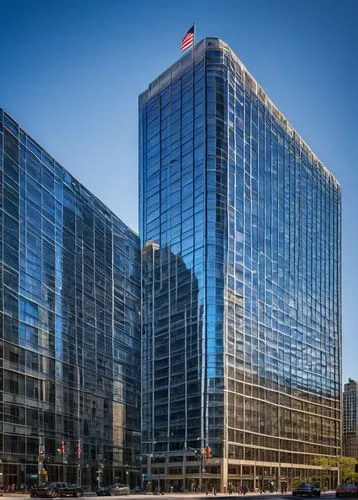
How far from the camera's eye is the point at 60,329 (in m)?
104

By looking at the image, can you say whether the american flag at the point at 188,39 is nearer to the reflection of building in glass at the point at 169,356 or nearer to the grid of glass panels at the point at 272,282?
the grid of glass panels at the point at 272,282

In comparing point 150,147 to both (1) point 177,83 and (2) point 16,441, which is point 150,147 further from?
(2) point 16,441

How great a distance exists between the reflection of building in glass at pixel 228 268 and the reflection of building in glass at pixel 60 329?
13056 millimetres

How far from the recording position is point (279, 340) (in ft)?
532

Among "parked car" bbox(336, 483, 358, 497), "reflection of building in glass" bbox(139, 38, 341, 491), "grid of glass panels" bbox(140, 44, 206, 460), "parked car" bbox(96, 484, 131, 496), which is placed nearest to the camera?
"parked car" bbox(336, 483, 358, 497)

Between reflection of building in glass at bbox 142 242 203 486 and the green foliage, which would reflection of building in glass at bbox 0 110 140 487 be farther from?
the green foliage

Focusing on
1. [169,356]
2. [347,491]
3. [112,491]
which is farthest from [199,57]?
[347,491]

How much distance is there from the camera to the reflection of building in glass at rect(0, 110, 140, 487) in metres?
89.0

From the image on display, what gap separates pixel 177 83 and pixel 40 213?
67240mm

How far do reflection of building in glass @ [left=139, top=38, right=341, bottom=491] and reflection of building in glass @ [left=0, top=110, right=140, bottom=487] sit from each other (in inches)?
514

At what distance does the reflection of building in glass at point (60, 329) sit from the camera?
292ft

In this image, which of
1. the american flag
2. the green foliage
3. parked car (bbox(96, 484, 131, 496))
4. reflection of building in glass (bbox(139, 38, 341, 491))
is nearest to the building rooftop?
reflection of building in glass (bbox(139, 38, 341, 491))

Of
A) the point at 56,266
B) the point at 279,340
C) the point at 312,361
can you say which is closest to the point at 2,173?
the point at 56,266

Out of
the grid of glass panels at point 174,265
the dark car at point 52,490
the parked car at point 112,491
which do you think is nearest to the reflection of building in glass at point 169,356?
the grid of glass panels at point 174,265
